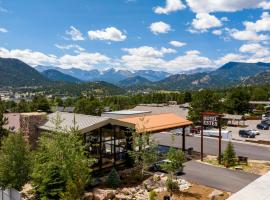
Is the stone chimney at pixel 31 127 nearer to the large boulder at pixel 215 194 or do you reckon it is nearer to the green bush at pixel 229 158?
the large boulder at pixel 215 194

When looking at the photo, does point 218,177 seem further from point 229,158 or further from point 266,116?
point 266,116

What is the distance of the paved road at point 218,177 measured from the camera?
28781mm

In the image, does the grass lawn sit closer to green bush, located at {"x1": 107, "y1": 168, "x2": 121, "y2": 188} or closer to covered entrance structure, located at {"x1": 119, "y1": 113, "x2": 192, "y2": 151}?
covered entrance structure, located at {"x1": 119, "y1": 113, "x2": 192, "y2": 151}

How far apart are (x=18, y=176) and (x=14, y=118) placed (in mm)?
18983

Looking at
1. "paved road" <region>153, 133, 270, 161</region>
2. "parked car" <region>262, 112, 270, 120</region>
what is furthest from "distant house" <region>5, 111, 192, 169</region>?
"parked car" <region>262, 112, 270, 120</region>

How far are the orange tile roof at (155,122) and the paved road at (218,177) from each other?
525 cm

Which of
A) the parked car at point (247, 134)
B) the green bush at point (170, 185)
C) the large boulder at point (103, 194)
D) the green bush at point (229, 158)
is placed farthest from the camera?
the parked car at point (247, 134)

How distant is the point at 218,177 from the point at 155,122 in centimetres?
986

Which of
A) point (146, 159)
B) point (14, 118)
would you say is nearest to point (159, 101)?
point (14, 118)

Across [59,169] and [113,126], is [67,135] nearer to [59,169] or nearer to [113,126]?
[59,169]

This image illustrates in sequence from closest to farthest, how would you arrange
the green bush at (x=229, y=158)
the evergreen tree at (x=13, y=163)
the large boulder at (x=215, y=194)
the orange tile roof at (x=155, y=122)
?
the evergreen tree at (x=13, y=163) → the large boulder at (x=215, y=194) → the orange tile roof at (x=155, y=122) → the green bush at (x=229, y=158)

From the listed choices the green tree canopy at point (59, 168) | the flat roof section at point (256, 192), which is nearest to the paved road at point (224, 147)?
the flat roof section at point (256, 192)

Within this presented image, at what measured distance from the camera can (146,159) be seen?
29266 millimetres

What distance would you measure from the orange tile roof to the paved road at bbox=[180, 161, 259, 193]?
525 cm
